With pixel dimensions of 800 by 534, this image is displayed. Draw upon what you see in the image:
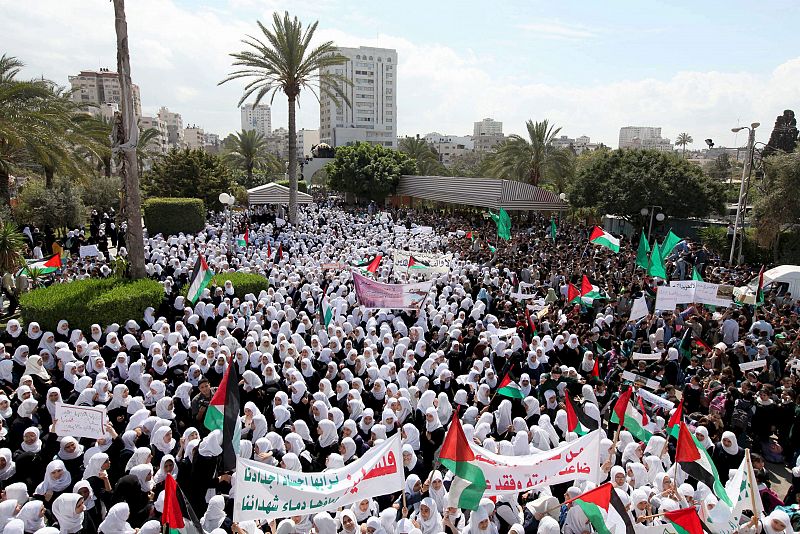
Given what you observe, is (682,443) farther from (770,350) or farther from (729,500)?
(770,350)

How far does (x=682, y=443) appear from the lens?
555 centimetres

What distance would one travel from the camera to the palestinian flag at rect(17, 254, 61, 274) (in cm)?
1338

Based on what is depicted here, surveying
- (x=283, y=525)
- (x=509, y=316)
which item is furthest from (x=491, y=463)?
(x=509, y=316)

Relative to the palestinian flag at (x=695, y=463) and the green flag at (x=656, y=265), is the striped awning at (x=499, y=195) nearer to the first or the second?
the green flag at (x=656, y=265)

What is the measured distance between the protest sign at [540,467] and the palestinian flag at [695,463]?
0.86m

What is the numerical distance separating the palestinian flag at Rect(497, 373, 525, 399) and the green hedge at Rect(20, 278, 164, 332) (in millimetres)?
7678

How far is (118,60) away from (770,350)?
1382cm

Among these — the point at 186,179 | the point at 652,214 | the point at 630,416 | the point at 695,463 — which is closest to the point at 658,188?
the point at 652,214

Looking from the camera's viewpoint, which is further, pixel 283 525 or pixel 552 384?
pixel 552 384

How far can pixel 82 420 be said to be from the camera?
5.79m

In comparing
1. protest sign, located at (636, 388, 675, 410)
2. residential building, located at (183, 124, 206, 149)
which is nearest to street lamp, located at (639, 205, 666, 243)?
protest sign, located at (636, 388, 675, 410)

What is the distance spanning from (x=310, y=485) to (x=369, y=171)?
31992 millimetres

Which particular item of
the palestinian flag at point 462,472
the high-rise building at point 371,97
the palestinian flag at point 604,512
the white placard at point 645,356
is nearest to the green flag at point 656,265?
the white placard at point 645,356

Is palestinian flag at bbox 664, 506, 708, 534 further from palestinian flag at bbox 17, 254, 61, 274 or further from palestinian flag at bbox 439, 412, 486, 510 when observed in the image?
palestinian flag at bbox 17, 254, 61, 274
